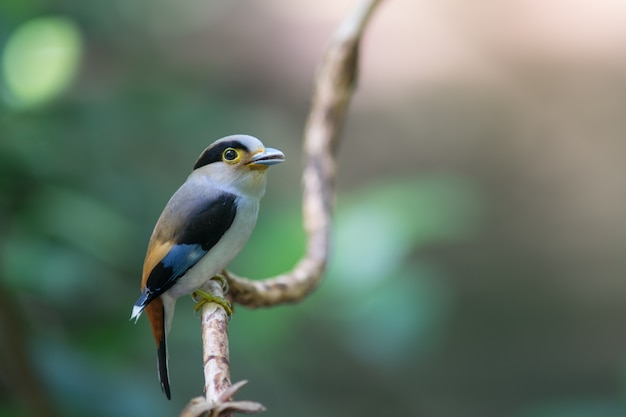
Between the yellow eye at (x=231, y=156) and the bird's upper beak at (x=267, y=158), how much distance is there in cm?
1

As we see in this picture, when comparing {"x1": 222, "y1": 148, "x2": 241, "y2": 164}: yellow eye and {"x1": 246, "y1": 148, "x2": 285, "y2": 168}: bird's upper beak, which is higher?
{"x1": 222, "y1": 148, "x2": 241, "y2": 164}: yellow eye

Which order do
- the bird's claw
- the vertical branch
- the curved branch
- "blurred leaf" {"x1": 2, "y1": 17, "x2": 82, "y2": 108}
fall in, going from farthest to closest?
1. "blurred leaf" {"x1": 2, "y1": 17, "x2": 82, "y2": 108}
2. the curved branch
3. the bird's claw
4. the vertical branch

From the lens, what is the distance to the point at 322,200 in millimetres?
1083

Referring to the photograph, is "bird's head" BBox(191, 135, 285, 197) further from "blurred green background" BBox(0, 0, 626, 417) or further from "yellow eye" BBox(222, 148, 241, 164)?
"blurred green background" BBox(0, 0, 626, 417)

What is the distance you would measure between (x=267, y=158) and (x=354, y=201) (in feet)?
3.70

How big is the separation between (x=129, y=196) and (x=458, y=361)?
7.21 ft

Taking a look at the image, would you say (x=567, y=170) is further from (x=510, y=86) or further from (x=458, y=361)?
(x=458, y=361)

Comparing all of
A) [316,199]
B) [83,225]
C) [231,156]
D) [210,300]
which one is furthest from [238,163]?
[83,225]

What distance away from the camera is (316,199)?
3.54 feet

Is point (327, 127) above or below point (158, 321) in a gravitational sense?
above

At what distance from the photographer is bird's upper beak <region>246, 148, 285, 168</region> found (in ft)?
2.07

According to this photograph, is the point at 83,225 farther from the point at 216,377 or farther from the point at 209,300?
the point at 216,377

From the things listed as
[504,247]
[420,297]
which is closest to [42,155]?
[420,297]

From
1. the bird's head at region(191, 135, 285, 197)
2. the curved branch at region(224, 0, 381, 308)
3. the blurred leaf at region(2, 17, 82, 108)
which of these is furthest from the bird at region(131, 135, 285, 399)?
the blurred leaf at region(2, 17, 82, 108)
